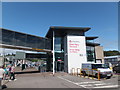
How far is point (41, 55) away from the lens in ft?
125

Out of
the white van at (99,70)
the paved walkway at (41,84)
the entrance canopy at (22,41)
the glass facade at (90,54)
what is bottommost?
the paved walkway at (41,84)

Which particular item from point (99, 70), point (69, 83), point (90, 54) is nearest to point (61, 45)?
point (90, 54)

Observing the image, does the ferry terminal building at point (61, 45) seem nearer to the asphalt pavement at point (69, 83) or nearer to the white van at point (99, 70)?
the white van at point (99, 70)

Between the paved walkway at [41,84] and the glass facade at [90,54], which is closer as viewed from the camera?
the paved walkway at [41,84]

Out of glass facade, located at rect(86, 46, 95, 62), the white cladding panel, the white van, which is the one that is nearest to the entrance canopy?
the white cladding panel

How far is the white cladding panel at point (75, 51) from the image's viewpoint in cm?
2459

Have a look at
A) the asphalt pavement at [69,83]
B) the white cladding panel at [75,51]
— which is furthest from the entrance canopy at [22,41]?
Answer: the asphalt pavement at [69,83]

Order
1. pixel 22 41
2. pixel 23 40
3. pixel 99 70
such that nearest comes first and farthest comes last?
1. pixel 99 70
2. pixel 22 41
3. pixel 23 40

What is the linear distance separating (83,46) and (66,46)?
3297 millimetres

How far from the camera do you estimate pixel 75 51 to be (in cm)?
2502

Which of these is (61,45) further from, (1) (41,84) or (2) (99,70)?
(1) (41,84)

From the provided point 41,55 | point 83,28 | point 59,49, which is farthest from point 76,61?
point 41,55

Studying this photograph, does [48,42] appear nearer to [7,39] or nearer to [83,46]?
[83,46]

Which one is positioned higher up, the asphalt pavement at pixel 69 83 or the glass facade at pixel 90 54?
the glass facade at pixel 90 54
